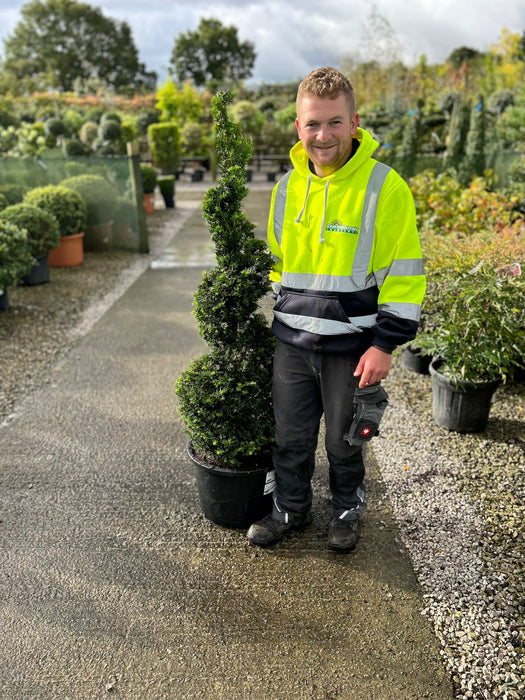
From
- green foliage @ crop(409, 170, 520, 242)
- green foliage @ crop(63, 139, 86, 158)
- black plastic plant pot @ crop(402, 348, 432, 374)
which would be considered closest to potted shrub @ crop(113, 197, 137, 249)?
green foliage @ crop(63, 139, 86, 158)

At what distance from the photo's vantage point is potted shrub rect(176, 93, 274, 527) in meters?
2.45

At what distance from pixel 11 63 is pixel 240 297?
223 ft

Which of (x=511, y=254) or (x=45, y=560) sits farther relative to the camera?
(x=511, y=254)

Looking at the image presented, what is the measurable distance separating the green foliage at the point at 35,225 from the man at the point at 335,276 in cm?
508

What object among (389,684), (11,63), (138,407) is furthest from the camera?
(11,63)

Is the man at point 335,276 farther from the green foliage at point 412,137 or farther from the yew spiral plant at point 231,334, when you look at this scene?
the green foliage at point 412,137

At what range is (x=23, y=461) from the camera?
134 inches

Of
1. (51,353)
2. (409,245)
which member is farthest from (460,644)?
(51,353)

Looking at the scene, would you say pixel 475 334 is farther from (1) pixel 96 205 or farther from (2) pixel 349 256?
(1) pixel 96 205

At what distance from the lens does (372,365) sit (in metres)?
2.22

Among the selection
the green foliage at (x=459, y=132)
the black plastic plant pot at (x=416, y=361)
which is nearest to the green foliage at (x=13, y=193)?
the black plastic plant pot at (x=416, y=361)

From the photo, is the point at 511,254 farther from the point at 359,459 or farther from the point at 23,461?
the point at 23,461

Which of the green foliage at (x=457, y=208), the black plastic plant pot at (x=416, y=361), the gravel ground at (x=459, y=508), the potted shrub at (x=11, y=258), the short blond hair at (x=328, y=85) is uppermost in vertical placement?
the short blond hair at (x=328, y=85)

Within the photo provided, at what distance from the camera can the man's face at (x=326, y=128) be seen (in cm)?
208
